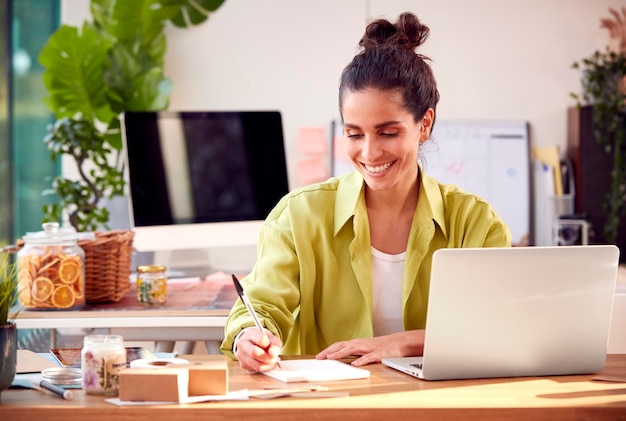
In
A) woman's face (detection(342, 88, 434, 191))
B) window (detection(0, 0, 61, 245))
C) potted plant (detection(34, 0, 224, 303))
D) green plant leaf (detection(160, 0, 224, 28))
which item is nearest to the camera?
woman's face (detection(342, 88, 434, 191))

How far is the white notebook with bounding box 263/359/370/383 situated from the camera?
1.65 meters

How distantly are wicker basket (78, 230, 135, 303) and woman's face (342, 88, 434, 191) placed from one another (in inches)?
38.1

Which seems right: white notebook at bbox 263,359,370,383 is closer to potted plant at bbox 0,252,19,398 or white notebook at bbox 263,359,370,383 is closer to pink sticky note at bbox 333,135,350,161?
potted plant at bbox 0,252,19,398

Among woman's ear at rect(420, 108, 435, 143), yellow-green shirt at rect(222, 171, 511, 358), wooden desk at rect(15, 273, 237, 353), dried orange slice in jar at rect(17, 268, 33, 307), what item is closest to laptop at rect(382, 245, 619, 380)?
yellow-green shirt at rect(222, 171, 511, 358)

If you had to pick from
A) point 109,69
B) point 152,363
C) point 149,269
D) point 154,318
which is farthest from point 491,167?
point 152,363

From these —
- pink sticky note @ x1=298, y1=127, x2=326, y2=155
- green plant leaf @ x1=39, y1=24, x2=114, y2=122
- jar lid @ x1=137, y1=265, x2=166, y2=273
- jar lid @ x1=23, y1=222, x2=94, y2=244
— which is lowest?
jar lid @ x1=137, y1=265, x2=166, y2=273

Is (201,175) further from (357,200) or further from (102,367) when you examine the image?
(102,367)

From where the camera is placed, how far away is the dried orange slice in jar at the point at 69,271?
103 inches

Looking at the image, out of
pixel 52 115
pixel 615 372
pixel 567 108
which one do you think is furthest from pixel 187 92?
pixel 615 372

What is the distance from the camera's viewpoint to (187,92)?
4.95 meters

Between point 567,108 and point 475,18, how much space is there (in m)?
0.67

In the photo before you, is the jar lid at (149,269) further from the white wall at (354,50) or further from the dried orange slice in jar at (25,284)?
the white wall at (354,50)

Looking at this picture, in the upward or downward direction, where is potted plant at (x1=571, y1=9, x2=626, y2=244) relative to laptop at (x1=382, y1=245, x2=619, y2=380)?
upward

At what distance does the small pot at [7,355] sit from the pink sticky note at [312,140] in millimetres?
3436
